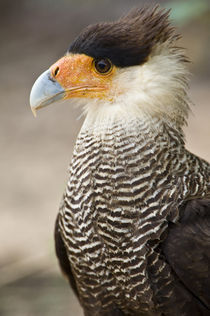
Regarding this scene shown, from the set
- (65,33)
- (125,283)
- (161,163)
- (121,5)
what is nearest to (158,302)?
(125,283)

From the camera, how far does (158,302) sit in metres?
2.67

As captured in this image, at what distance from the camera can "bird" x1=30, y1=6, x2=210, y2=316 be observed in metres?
2.62

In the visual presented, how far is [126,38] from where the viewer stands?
2611 mm

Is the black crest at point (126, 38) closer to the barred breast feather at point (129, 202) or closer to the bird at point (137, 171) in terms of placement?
the bird at point (137, 171)

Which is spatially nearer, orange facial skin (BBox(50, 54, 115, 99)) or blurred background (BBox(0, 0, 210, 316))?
orange facial skin (BBox(50, 54, 115, 99))

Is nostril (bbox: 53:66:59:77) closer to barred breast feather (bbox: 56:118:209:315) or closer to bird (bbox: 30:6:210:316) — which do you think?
bird (bbox: 30:6:210:316)

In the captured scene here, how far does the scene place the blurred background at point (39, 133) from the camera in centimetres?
479

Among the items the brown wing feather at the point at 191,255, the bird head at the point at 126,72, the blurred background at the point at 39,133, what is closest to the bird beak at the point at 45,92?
the bird head at the point at 126,72

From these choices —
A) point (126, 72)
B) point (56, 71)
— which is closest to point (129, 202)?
point (126, 72)

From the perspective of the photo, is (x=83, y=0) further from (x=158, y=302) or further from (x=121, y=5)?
(x=158, y=302)

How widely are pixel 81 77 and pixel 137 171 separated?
1.76 ft

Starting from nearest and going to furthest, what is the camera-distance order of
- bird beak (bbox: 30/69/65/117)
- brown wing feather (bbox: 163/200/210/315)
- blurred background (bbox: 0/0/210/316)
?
brown wing feather (bbox: 163/200/210/315)
bird beak (bbox: 30/69/65/117)
blurred background (bbox: 0/0/210/316)

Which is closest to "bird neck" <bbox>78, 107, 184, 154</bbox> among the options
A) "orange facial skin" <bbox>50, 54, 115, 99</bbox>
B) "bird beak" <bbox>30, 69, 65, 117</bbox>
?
"orange facial skin" <bbox>50, 54, 115, 99</bbox>

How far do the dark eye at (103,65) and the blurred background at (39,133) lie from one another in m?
0.47
